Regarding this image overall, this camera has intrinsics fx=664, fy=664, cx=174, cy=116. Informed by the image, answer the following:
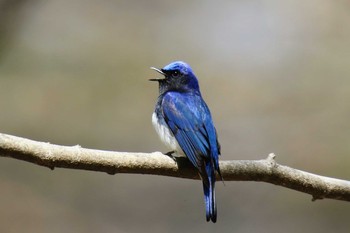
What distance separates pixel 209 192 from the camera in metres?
3.14

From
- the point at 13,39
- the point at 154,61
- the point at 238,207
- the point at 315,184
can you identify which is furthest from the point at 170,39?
the point at 315,184

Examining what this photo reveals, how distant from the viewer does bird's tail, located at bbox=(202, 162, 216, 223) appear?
10.2ft

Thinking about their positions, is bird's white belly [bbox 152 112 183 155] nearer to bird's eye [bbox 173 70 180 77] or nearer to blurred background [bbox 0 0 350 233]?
bird's eye [bbox 173 70 180 77]

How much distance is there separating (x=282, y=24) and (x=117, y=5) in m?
2.07

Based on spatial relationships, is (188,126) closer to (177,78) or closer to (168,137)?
(168,137)

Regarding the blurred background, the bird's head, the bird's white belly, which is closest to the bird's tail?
the bird's white belly

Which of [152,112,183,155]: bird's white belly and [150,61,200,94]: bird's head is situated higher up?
[150,61,200,94]: bird's head

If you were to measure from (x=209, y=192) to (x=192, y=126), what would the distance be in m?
0.48

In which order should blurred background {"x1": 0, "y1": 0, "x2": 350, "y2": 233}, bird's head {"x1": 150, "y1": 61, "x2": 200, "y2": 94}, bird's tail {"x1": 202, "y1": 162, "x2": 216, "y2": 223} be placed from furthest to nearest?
blurred background {"x1": 0, "y1": 0, "x2": 350, "y2": 233}, bird's head {"x1": 150, "y1": 61, "x2": 200, "y2": 94}, bird's tail {"x1": 202, "y1": 162, "x2": 216, "y2": 223}

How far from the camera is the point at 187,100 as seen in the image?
373 centimetres

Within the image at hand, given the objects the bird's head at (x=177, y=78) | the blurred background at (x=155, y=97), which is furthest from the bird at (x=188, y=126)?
the blurred background at (x=155, y=97)

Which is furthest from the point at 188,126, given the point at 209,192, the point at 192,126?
the point at 209,192

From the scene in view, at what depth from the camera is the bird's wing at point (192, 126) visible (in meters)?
3.27

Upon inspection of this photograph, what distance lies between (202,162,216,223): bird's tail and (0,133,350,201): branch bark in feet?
0.19
